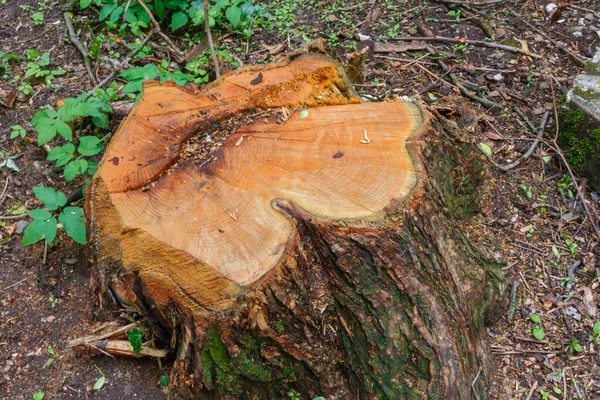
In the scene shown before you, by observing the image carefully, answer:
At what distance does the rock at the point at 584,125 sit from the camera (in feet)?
10.7

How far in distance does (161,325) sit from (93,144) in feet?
3.96

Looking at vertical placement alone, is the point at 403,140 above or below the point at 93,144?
above

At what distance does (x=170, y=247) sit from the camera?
190 centimetres

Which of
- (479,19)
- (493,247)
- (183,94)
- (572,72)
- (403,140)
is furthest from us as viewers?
(479,19)

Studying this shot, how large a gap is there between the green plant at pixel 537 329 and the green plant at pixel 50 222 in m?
2.39

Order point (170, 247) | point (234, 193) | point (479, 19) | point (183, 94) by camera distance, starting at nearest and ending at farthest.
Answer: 1. point (170, 247)
2. point (234, 193)
3. point (183, 94)
4. point (479, 19)

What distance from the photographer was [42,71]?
3.77 metres

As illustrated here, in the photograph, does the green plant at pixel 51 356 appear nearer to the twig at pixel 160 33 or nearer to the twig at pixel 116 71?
the twig at pixel 116 71

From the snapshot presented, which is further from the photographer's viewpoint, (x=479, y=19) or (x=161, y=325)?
(x=479, y=19)

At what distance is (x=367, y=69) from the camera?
407 centimetres

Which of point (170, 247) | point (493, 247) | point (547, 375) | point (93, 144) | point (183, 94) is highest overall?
point (183, 94)

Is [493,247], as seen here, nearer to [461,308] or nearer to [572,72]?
[461,308]

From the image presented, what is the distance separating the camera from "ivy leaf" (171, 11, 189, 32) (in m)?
4.18

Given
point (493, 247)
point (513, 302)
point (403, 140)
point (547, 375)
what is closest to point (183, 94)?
point (403, 140)
